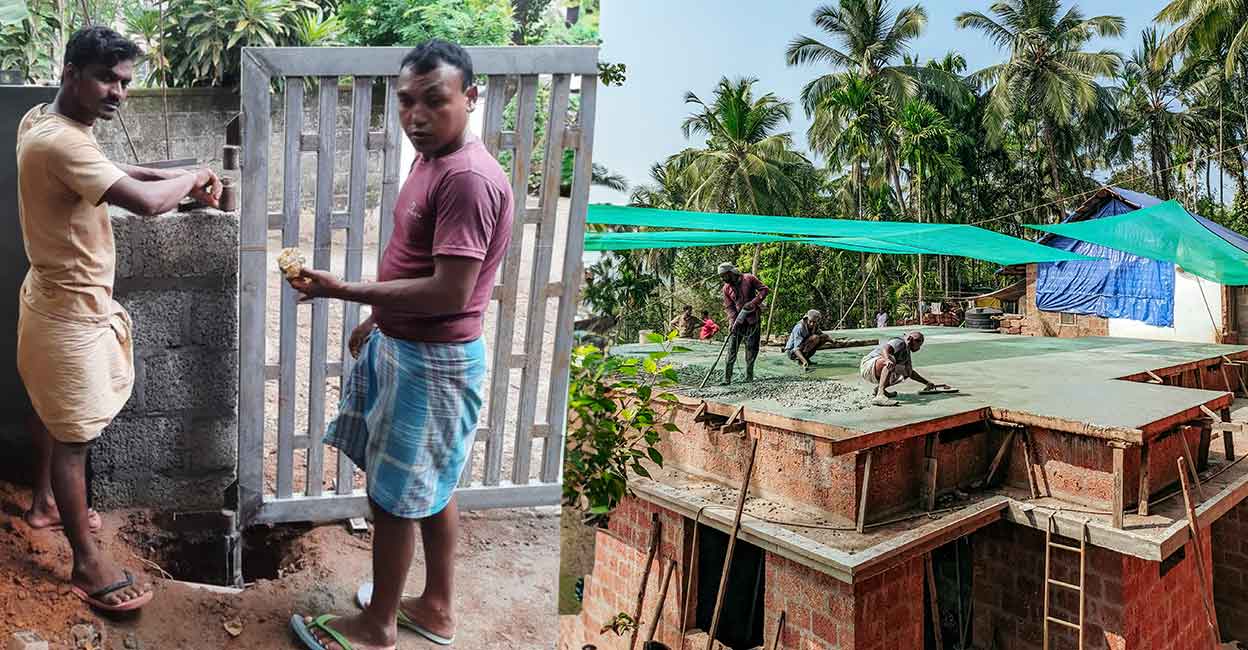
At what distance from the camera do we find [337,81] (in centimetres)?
125

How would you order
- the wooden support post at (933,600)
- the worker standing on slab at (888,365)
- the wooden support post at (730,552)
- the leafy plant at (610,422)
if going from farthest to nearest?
the worker standing on slab at (888,365), the wooden support post at (933,600), the wooden support post at (730,552), the leafy plant at (610,422)

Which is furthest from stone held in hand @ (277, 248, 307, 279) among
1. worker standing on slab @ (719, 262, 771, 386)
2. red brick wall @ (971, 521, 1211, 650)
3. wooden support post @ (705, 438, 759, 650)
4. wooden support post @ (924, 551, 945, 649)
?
red brick wall @ (971, 521, 1211, 650)

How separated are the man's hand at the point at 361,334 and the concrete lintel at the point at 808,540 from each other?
730 mm

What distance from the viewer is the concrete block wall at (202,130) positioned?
1183 millimetres

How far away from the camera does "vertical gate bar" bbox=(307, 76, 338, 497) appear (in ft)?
4.05

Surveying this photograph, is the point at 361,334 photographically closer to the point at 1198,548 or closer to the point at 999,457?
the point at 999,457

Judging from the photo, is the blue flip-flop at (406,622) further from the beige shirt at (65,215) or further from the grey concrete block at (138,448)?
the beige shirt at (65,215)

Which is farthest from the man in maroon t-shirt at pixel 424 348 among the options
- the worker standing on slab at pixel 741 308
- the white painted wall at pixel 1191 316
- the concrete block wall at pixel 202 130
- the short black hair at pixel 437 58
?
the white painted wall at pixel 1191 316

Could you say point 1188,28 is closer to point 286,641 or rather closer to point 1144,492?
point 1144,492

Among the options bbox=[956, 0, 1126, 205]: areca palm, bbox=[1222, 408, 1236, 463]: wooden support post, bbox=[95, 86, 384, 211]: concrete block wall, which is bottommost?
bbox=[1222, 408, 1236, 463]: wooden support post

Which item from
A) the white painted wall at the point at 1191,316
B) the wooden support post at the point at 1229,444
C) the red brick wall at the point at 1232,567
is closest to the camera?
the white painted wall at the point at 1191,316

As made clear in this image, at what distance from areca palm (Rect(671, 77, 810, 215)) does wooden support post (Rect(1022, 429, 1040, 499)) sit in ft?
3.03

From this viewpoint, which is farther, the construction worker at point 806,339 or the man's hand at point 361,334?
the construction worker at point 806,339

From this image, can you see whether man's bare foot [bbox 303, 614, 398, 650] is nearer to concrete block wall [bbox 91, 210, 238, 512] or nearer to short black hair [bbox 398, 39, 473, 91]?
concrete block wall [bbox 91, 210, 238, 512]
